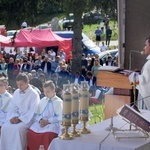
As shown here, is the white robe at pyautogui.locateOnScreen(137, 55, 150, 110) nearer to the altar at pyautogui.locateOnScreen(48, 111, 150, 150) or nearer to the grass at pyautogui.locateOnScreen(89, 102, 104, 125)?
the altar at pyautogui.locateOnScreen(48, 111, 150, 150)

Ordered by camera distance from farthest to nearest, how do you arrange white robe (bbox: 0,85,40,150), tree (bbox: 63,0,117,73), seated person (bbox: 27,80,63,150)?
1. tree (bbox: 63,0,117,73)
2. white robe (bbox: 0,85,40,150)
3. seated person (bbox: 27,80,63,150)

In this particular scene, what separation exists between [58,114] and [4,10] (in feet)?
34.3

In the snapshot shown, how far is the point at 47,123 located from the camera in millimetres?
8508

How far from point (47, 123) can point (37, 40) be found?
15687mm

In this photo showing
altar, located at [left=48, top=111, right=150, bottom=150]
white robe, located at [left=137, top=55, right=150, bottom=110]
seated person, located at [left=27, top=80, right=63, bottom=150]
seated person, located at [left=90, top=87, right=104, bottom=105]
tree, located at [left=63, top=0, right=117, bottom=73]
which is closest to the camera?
altar, located at [left=48, top=111, right=150, bottom=150]

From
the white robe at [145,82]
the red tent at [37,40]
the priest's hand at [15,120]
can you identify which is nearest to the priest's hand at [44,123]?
the priest's hand at [15,120]

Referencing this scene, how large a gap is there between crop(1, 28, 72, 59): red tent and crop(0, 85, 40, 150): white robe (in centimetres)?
1371

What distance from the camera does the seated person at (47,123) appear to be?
8.43m

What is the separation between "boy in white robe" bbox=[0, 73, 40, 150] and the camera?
880 centimetres

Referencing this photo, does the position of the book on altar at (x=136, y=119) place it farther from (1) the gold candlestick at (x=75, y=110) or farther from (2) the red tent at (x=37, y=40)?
(2) the red tent at (x=37, y=40)

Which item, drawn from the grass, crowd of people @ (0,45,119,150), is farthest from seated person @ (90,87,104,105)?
crowd of people @ (0,45,119,150)

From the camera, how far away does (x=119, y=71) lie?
7.61 m

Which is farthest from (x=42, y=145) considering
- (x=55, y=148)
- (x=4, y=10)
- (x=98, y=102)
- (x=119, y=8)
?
(x=4, y=10)

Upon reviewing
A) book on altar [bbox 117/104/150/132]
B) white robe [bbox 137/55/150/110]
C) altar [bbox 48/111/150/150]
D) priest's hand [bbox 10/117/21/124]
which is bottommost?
priest's hand [bbox 10/117/21/124]
